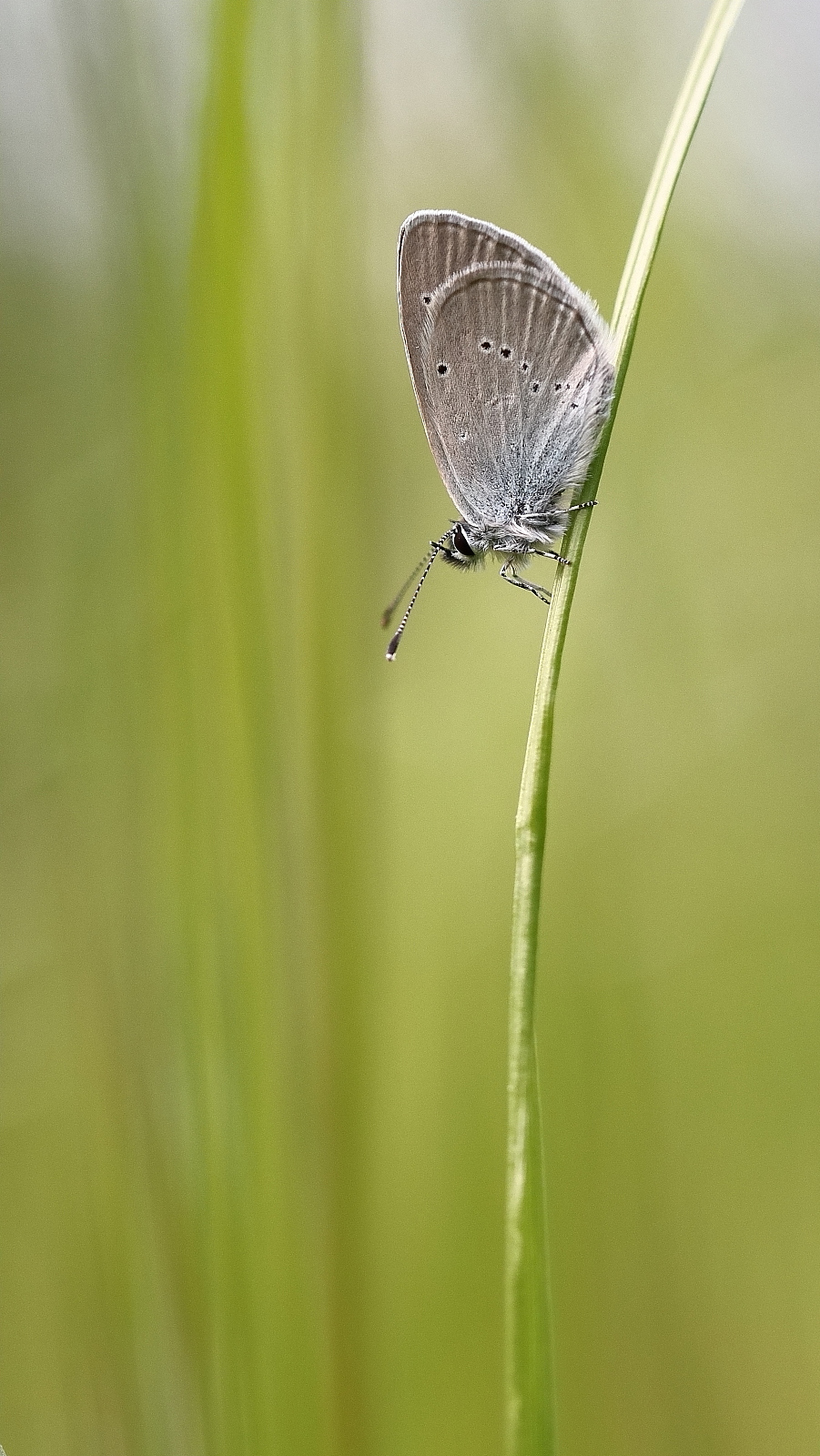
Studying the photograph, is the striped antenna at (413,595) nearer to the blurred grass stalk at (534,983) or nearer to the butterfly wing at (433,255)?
the butterfly wing at (433,255)

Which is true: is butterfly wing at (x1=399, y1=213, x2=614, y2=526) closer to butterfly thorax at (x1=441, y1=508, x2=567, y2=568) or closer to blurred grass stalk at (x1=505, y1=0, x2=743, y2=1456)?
butterfly thorax at (x1=441, y1=508, x2=567, y2=568)

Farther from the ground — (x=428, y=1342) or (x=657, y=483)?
(x=657, y=483)

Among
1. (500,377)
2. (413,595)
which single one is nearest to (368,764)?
(413,595)

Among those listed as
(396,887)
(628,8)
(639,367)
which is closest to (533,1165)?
(396,887)

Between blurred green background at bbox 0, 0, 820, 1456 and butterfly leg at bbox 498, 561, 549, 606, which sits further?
butterfly leg at bbox 498, 561, 549, 606

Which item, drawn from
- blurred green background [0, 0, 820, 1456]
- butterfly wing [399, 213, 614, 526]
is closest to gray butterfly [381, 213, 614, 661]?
butterfly wing [399, 213, 614, 526]

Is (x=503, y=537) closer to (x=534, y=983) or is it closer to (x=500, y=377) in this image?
(x=500, y=377)

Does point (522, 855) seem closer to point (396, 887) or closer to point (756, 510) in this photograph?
point (396, 887)
